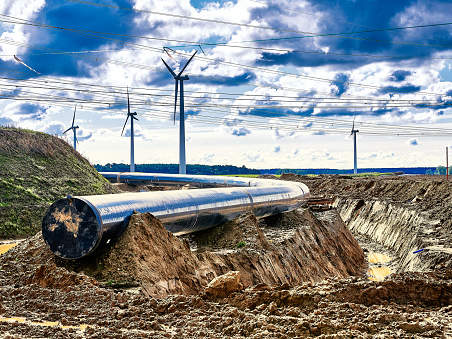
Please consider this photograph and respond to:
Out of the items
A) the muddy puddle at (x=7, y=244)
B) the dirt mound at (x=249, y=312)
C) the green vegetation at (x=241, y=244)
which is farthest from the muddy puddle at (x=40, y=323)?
the muddy puddle at (x=7, y=244)

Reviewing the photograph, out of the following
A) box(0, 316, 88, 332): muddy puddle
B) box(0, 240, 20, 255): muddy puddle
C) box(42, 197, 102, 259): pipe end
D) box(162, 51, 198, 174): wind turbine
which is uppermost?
box(162, 51, 198, 174): wind turbine

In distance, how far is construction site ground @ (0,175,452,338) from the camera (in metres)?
9.63

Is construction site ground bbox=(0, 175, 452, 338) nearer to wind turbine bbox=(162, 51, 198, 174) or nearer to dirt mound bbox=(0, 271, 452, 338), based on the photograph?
dirt mound bbox=(0, 271, 452, 338)

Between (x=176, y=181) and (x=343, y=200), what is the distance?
19123 millimetres

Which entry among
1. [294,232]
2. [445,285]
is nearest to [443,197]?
[294,232]

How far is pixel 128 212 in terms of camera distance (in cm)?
1585

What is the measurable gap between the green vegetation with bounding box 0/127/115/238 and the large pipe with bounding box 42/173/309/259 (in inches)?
569

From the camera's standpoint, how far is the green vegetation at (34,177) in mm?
31516

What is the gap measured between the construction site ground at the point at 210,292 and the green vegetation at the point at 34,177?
20.7ft

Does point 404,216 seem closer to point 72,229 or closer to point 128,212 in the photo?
point 128,212

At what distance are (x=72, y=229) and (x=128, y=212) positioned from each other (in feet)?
5.82

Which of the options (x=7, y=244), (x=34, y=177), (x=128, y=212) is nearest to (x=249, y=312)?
(x=128, y=212)

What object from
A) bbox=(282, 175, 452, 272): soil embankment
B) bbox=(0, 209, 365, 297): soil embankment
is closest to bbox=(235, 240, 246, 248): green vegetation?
bbox=(0, 209, 365, 297): soil embankment

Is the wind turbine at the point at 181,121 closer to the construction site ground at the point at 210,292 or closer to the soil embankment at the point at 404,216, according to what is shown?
the soil embankment at the point at 404,216
